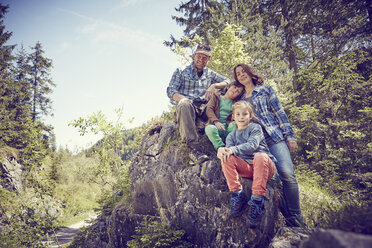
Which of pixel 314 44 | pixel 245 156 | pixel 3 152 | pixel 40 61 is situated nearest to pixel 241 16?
pixel 314 44

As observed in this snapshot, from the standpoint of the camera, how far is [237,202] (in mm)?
2518

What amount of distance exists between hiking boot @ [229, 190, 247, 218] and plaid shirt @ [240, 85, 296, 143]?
1011 mm

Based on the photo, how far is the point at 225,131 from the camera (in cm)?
337

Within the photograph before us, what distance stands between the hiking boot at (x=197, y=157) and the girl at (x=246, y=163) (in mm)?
714

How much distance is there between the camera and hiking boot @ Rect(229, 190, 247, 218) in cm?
250

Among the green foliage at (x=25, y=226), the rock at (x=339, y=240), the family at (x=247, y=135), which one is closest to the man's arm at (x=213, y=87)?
the family at (x=247, y=135)

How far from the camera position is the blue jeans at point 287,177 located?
8.84ft

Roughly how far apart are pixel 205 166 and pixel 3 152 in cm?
1735

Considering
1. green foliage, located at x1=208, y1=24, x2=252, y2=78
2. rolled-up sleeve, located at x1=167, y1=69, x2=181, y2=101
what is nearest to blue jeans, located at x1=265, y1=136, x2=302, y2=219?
rolled-up sleeve, located at x1=167, y1=69, x2=181, y2=101

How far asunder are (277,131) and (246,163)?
82 cm

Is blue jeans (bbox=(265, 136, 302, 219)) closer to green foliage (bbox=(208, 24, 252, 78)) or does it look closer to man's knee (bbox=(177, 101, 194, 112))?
man's knee (bbox=(177, 101, 194, 112))

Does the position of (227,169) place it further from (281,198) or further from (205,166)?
(281,198)

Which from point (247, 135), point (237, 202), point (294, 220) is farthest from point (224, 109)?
point (294, 220)

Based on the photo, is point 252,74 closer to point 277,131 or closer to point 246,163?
point 277,131
